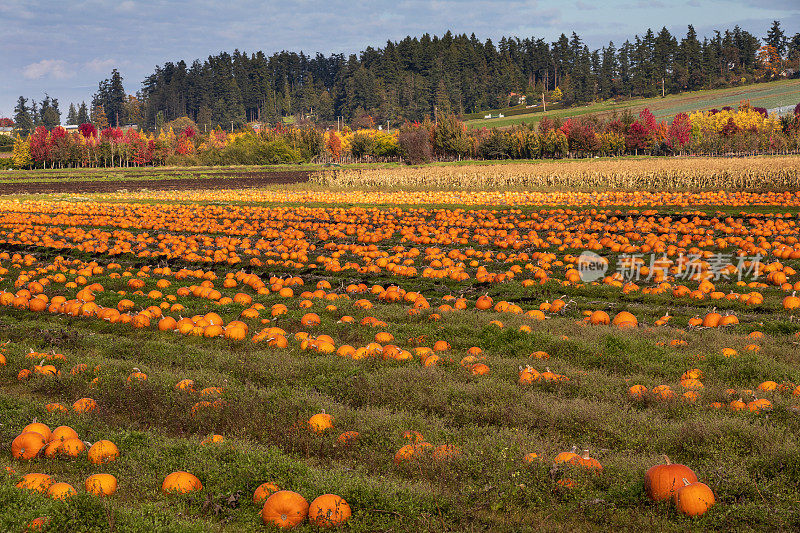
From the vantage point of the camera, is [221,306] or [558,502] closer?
[558,502]

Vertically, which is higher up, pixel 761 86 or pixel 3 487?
pixel 761 86

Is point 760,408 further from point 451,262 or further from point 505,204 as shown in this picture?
point 505,204

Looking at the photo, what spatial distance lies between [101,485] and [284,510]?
1452mm

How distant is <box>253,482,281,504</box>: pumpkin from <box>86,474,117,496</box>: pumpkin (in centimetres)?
109

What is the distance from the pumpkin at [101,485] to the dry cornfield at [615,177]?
30.1 m

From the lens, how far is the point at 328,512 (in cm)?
422

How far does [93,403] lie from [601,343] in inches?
228

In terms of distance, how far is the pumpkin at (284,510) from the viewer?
424 cm

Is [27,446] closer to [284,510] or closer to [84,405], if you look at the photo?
[84,405]

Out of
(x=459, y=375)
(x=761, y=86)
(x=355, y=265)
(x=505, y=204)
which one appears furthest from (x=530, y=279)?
(x=761, y=86)

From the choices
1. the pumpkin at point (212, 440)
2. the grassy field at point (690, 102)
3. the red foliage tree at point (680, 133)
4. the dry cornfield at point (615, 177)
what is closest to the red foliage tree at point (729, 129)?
the red foliage tree at point (680, 133)

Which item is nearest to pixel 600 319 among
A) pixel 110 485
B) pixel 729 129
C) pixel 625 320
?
pixel 625 320

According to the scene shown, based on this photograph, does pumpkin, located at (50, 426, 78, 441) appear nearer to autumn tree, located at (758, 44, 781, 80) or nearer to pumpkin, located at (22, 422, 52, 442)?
pumpkin, located at (22, 422, 52, 442)

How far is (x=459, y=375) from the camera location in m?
6.92
